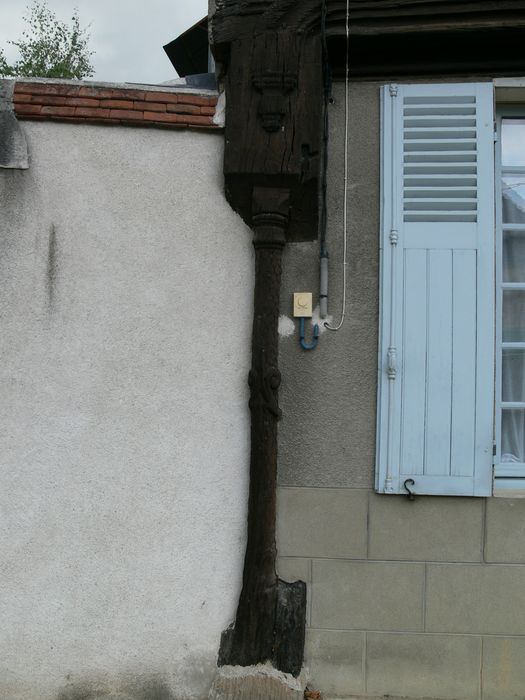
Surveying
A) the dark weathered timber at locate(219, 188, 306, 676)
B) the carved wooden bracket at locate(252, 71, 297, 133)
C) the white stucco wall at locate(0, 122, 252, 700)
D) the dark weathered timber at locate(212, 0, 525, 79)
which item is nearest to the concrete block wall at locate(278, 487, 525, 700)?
the dark weathered timber at locate(219, 188, 306, 676)

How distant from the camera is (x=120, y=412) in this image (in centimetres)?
341

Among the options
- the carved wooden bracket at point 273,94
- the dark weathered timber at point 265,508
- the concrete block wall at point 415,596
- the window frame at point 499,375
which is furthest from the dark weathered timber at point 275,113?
the concrete block wall at point 415,596

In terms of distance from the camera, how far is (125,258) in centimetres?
345

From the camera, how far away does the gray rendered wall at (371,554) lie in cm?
329

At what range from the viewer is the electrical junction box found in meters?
3.39

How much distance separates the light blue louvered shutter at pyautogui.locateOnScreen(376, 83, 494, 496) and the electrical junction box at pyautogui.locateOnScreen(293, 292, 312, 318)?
38 cm

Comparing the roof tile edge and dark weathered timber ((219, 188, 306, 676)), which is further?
the roof tile edge

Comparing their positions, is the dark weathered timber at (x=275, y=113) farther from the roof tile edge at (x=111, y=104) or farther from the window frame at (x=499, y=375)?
the window frame at (x=499, y=375)

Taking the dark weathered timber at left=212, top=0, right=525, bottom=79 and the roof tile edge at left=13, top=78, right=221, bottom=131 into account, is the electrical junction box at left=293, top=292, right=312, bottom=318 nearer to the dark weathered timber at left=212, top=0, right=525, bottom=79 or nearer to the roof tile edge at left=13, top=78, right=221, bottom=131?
the roof tile edge at left=13, top=78, right=221, bottom=131

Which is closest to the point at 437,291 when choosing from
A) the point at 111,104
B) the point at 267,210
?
the point at 267,210

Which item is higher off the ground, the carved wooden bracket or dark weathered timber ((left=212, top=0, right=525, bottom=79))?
dark weathered timber ((left=212, top=0, right=525, bottom=79))

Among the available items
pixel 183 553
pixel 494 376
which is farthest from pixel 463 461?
pixel 183 553

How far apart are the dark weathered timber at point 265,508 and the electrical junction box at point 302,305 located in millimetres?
124

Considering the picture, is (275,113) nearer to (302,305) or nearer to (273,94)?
(273,94)
